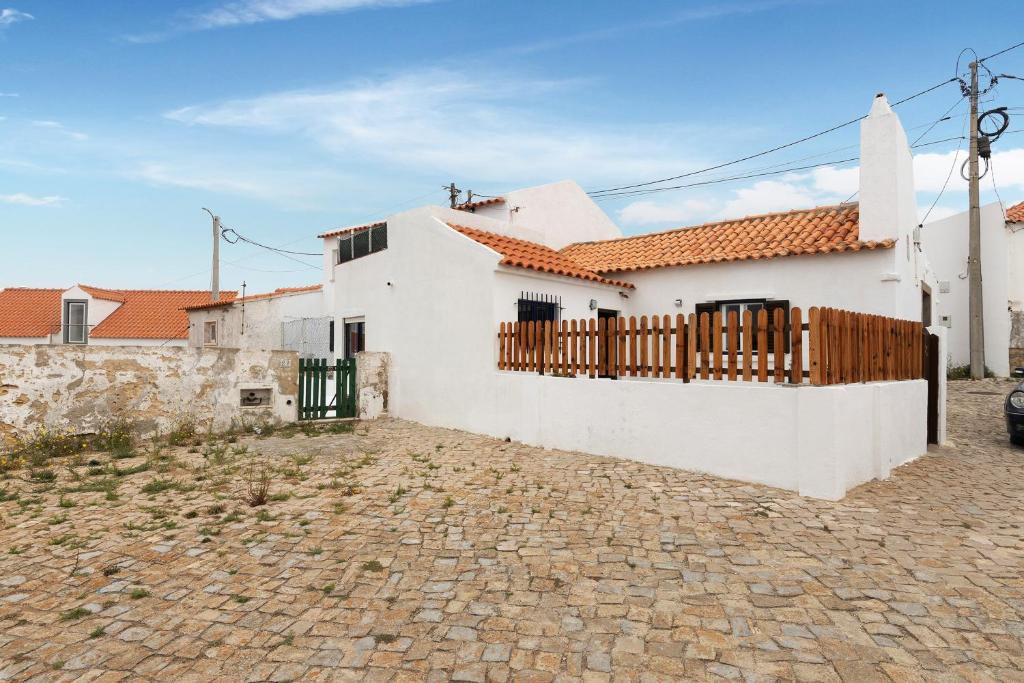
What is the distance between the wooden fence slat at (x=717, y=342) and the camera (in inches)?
276

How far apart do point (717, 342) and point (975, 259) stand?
60.2 ft

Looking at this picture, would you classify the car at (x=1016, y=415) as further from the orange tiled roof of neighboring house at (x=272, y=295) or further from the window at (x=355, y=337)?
the orange tiled roof of neighboring house at (x=272, y=295)

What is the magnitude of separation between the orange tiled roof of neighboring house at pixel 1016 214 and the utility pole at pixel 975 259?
2022mm

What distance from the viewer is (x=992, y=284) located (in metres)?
20.6

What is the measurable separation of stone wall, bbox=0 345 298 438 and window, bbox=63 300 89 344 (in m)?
28.4

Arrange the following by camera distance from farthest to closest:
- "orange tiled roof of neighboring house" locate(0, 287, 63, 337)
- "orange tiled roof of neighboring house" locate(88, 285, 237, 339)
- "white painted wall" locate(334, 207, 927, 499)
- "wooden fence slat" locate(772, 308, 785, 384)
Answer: "orange tiled roof of neighboring house" locate(0, 287, 63, 337), "orange tiled roof of neighboring house" locate(88, 285, 237, 339), "wooden fence slat" locate(772, 308, 785, 384), "white painted wall" locate(334, 207, 927, 499)

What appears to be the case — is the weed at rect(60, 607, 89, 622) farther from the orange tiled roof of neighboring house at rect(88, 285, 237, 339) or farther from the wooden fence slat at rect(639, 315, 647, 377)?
the orange tiled roof of neighboring house at rect(88, 285, 237, 339)

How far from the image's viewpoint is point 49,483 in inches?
268

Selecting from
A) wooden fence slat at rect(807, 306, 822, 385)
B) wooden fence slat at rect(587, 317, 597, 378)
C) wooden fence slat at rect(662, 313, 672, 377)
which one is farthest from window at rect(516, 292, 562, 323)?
wooden fence slat at rect(807, 306, 822, 385)

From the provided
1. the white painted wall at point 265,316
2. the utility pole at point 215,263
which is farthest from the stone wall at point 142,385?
the utility pole at point 215,263

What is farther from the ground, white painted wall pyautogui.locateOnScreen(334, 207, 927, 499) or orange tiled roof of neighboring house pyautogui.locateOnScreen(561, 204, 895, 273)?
orange tiled roof of neighboring house pyautogui.locateOnScreen(561, 204, 895, 273)

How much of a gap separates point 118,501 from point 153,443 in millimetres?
3697

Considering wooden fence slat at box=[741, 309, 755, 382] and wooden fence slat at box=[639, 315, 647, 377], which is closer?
wooden fence slat at box=[741, 309, 755, 382]

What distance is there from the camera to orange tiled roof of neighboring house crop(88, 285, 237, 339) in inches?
1228
